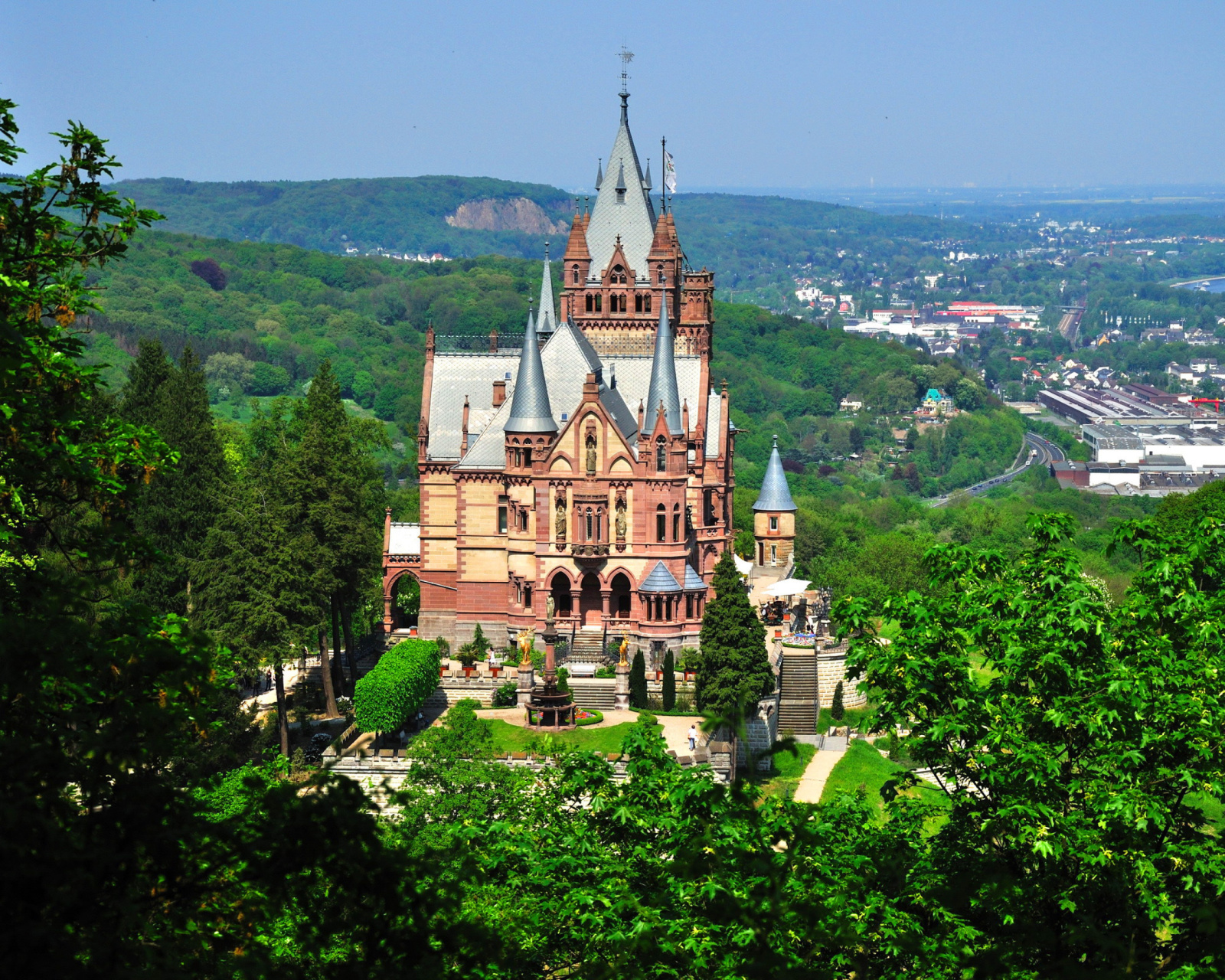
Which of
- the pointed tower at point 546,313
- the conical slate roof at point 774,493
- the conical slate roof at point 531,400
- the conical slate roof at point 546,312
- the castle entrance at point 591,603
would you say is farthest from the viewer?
the conical slate roof at point 774,493

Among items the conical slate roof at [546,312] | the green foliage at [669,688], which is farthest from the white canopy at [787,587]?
the conical slate roof at [546,312]

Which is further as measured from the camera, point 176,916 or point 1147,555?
point 1147,555

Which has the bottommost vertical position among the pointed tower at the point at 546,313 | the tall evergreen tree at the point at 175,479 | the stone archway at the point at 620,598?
the stone archway at the point at 620,598

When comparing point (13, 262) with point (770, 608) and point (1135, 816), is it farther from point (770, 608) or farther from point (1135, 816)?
point (770, 608)

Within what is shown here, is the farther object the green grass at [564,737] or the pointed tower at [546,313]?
the pointed tower at [546,313]

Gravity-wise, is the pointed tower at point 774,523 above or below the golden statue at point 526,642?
above

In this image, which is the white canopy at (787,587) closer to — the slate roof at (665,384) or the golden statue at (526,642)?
the slate roof at (665,384)

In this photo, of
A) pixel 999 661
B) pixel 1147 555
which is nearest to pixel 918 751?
pixel 999 661

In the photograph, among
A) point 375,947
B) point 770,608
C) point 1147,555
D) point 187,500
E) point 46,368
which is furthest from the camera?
point 770,608
